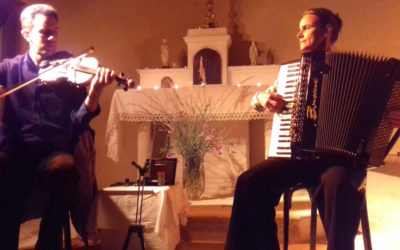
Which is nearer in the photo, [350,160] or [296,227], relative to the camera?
[350,160]

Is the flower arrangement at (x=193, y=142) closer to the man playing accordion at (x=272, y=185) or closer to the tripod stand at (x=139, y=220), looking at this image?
the tripod stand at (x=139, y=220)

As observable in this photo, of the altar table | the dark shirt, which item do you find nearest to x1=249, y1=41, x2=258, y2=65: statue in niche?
the altar table

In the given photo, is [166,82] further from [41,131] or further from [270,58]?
[41,131]

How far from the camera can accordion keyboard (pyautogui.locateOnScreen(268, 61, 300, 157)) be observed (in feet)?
5.31

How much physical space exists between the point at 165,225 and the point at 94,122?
2433mm

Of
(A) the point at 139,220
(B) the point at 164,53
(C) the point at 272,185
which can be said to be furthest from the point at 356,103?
(B) the point at 164,53

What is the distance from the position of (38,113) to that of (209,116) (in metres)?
1.57

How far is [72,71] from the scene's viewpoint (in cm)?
178

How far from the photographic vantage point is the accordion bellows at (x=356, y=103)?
1.47 metres

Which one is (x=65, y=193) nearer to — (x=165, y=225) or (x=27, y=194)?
(x=27, y=194)

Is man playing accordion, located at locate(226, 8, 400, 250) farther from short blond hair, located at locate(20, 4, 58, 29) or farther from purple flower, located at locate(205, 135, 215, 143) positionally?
purple flower, located at locate(205, 135, 215, 143)

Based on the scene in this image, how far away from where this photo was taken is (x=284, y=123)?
163cm

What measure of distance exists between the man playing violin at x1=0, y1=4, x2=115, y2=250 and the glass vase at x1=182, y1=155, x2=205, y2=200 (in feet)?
4.31

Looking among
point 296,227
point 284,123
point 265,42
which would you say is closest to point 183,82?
point 265,42
